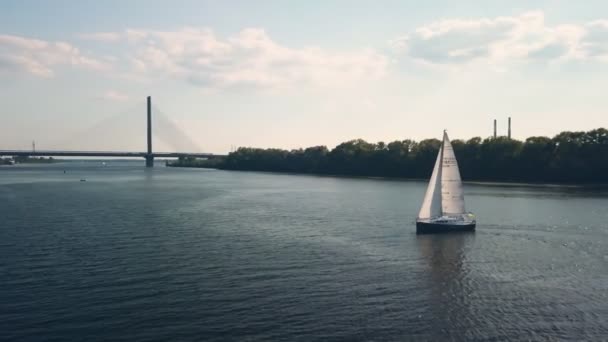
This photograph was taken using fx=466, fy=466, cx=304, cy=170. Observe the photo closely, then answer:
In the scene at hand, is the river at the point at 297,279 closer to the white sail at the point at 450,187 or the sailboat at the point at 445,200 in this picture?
the sailboat at the point at 445,200

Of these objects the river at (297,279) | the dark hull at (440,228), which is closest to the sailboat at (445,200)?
the dark hull at (440,228)

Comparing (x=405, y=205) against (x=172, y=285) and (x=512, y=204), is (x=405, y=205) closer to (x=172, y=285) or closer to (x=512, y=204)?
(x=512, y=204)

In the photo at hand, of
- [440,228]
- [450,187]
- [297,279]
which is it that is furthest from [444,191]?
[297,279]

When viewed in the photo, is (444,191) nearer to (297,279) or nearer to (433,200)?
(433,200)

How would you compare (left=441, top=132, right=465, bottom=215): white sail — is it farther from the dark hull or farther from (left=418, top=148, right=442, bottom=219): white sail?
the dark hull

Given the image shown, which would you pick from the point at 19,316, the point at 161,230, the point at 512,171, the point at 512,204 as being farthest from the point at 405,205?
the point at 512,171

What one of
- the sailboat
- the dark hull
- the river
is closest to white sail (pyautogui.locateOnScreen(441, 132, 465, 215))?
the sailboat

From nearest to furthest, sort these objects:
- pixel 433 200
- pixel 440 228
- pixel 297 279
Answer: pixel 297 279
pixel 440 228
pixel 433 200
